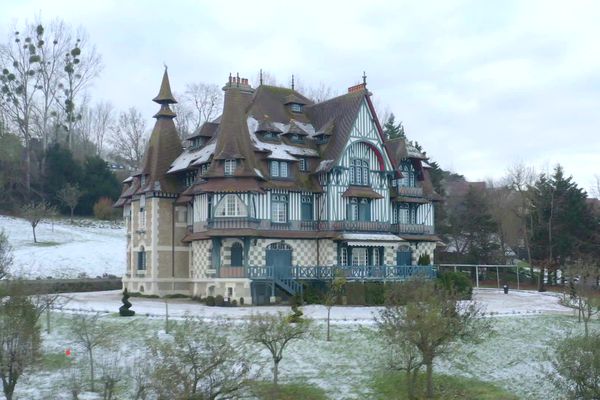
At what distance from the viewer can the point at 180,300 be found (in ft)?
153

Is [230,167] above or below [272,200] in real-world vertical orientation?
above

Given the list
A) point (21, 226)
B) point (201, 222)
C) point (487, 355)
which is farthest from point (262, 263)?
point (21, 226)

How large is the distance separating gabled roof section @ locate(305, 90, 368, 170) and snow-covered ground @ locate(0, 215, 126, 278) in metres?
19.4

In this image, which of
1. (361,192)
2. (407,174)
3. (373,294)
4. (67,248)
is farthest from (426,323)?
(67,248)

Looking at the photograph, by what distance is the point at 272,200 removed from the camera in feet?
149

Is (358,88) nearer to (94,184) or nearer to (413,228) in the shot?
(413,228)

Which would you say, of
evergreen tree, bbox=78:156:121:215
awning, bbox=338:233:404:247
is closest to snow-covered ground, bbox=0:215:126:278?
evergreen tree, bbox=78:156:121:215

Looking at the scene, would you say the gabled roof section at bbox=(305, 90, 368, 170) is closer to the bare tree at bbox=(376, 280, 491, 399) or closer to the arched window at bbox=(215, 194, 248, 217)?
the arched window at bbox=(215, 194, 248, 217)

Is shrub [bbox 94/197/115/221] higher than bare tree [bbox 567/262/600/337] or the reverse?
higher

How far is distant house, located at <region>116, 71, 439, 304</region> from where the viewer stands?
1726 inches

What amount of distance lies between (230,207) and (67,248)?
74.0ft

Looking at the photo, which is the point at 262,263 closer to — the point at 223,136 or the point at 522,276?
the point at 223,136

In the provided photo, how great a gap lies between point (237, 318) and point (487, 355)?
10364 mm

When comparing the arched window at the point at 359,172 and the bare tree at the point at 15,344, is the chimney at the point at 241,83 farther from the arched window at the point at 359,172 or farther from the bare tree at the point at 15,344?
the bare tree at the point at 15,344
